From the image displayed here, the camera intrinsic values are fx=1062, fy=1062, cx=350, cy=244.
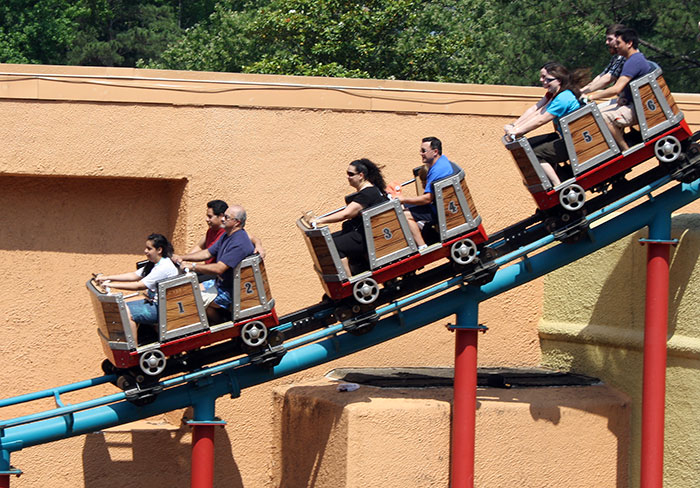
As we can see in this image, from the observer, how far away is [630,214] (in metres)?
9.44

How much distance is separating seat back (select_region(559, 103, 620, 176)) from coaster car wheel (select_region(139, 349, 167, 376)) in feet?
12.3

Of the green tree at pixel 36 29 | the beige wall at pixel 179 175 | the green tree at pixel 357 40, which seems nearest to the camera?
the beige wall at pixel 179 175

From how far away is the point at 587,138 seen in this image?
29.5 ft

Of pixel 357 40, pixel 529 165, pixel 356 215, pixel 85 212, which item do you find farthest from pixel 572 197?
pixel 357 40

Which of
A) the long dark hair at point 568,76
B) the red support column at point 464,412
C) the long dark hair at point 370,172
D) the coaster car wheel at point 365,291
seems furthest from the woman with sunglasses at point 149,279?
the long dark hair at point 568,76

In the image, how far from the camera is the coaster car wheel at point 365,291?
8789mm

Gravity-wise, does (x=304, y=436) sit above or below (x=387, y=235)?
below

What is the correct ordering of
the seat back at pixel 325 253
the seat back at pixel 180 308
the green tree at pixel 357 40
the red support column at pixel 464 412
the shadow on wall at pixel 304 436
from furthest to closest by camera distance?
the green tree at pixel 357 40
the shadow on wall at pixel 304 436
the red support column at pixel 464 412
the seat back at pixel 325 253
the seat back at pixel 180 308

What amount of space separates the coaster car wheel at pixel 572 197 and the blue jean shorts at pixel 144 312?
350 centimetres

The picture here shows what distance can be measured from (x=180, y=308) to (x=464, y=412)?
260 cm

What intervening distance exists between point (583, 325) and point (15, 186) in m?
5.86

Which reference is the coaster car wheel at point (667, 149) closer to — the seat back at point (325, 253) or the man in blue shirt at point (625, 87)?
the man in blue shirt at point (625, 87)

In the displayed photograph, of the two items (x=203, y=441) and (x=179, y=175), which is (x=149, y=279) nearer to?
(x=203, y=441)

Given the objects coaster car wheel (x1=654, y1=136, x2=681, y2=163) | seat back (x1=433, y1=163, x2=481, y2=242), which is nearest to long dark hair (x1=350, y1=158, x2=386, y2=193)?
seat back (x1=433, y1=163, x2=481, y2=242)
